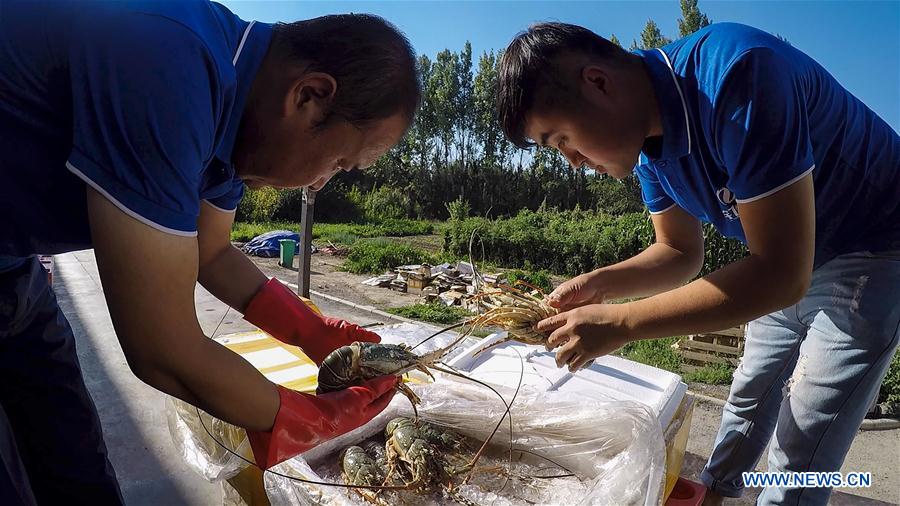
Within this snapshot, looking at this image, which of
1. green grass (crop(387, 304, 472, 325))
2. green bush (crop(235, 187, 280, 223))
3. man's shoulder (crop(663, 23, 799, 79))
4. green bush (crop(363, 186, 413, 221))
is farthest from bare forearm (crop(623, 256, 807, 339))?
green bush (crop(363, 186, 413, 221))

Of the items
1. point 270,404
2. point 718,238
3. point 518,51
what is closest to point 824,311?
point 518,51

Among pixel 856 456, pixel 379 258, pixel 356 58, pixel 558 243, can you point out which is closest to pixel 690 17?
pixel 558 243

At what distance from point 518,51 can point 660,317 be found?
2.94 ft

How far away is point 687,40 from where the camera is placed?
166 cm

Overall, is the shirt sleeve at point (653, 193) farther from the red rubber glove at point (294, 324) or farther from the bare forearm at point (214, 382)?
the bare forearm at point (214, 382)

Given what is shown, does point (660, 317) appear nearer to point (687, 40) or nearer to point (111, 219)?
point (687, 40)

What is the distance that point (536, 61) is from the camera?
63.1 inches

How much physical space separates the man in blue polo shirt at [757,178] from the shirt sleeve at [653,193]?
20cm

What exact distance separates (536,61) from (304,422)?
46.1 inches

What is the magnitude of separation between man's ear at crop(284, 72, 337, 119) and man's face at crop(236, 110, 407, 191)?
0.03 metres

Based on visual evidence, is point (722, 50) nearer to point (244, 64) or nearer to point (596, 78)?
point (596, 78)

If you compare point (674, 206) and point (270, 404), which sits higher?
point (674, 206)

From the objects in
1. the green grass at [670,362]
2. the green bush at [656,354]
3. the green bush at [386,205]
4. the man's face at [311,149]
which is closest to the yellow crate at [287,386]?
the man's face at [311,149]

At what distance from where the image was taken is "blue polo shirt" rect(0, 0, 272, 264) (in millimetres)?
866
